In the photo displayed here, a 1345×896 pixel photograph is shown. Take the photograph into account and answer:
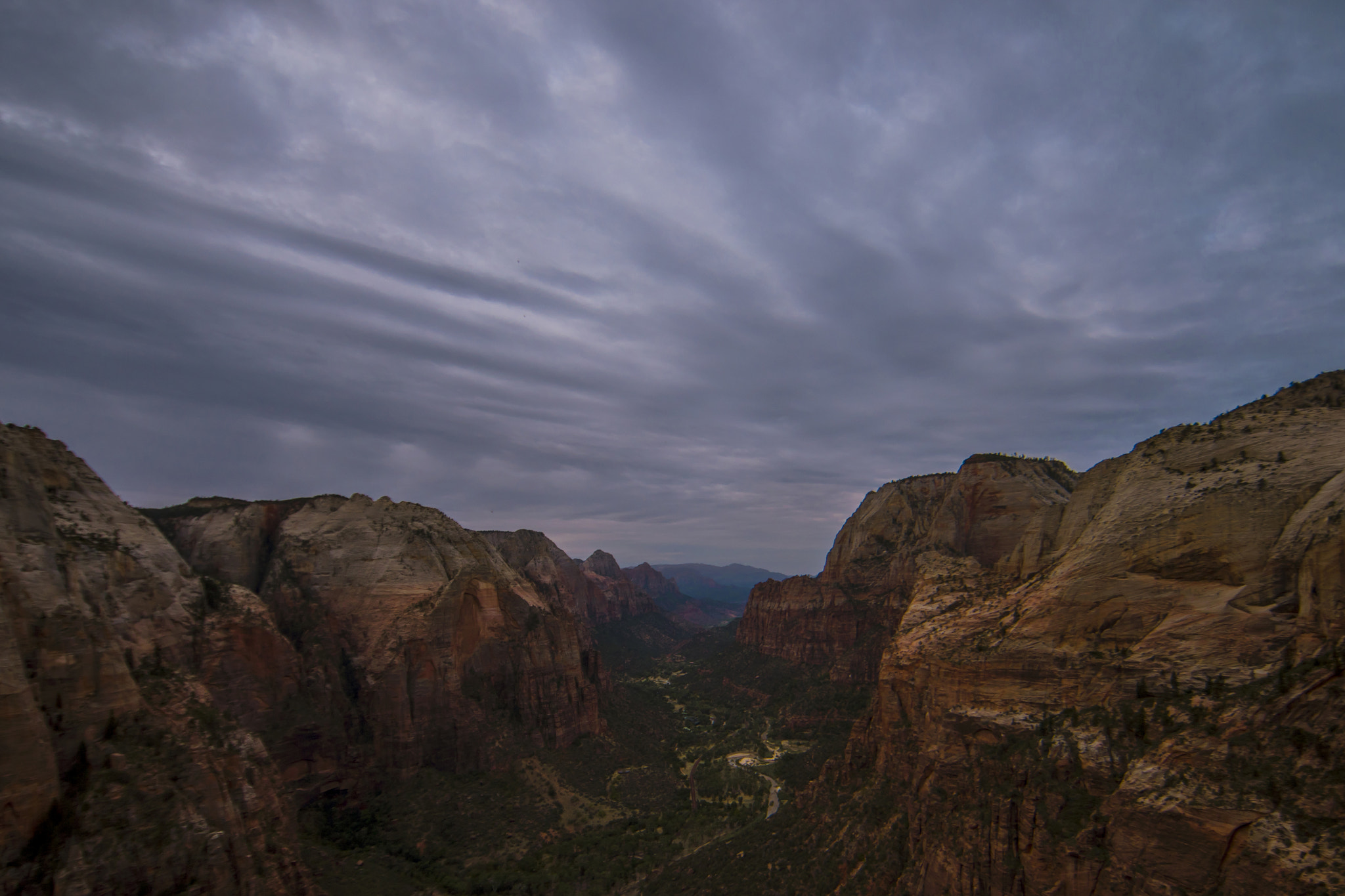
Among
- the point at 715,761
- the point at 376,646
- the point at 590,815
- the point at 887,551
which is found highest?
the point at 887,551

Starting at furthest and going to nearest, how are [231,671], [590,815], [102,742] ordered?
[590,815] → [231,671] → [102,742]

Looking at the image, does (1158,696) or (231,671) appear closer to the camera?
(1158,696)

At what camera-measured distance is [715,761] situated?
69625mm

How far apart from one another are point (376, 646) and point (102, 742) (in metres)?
32.2

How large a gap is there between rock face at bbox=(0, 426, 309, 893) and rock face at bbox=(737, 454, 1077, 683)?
54.7 metres

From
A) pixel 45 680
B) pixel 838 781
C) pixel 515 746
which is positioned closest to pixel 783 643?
pixel 515 746

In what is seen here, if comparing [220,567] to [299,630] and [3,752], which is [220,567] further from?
[3,752]

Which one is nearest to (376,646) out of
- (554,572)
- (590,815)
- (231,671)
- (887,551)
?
(231,671)

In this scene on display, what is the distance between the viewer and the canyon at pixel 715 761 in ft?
63.3

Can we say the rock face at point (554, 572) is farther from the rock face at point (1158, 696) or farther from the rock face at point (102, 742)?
the rock face at point (1158, 696)

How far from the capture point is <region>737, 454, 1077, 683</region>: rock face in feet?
194

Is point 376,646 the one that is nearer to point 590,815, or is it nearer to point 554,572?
point 590,815

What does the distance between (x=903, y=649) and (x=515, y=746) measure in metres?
44.4

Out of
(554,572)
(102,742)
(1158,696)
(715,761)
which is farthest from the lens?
(554,572)
